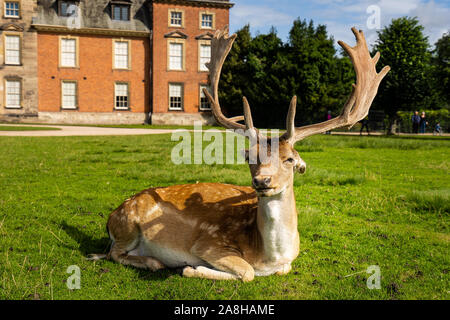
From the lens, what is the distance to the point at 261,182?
408cm

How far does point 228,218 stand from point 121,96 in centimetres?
4382

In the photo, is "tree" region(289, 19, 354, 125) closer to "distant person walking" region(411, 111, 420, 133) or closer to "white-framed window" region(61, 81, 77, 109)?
"distant person walking" region(411, 111, 420, 133)

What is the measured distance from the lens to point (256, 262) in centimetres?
483

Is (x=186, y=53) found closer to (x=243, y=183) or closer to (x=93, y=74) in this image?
(x=93, y=74)

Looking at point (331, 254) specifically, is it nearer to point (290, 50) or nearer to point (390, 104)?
point (390, 104)

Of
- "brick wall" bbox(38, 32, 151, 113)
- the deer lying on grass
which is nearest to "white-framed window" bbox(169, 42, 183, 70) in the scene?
"brick wall" bbox(38, 32, 151, 113)

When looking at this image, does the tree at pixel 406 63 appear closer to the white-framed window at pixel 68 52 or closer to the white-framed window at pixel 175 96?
the white-framed window at pixel 175 96

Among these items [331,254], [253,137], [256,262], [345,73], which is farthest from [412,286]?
[345,73]

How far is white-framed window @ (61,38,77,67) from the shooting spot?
1763 inches

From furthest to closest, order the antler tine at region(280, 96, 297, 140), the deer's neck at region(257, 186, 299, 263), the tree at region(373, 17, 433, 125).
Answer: the tree at region(373, 17, 433, 125) < the deer's neck at region(257, 186, 299, 263) < the antler tine at region(280, 96, 297, 140)

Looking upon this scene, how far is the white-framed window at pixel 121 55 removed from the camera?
151 feet

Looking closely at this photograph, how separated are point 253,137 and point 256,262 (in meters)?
1.40

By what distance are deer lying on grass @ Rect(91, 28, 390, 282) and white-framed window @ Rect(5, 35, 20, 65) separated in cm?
4419

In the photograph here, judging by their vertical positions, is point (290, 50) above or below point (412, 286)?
above
